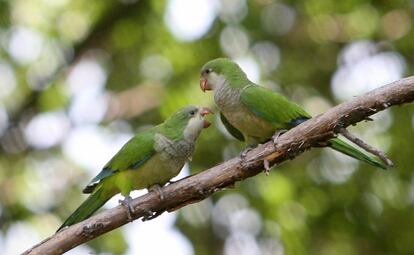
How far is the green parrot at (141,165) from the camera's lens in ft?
16.7

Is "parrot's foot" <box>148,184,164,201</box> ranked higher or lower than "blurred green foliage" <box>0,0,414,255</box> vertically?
lower

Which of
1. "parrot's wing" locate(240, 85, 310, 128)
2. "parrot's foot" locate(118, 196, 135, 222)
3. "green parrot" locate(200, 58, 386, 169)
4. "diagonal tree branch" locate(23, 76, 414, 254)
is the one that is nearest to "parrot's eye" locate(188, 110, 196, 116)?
"green parrot" locate(200, 58, 386, 169)

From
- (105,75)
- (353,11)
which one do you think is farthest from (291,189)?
(105,75)

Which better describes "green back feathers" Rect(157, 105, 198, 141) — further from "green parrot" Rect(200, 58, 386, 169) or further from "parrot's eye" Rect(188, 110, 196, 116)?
"green parrot" Rect(200, 58, 386, 169)

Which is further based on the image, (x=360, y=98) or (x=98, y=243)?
(x=98, y=243)

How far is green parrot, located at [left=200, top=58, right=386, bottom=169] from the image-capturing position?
16.0 feet

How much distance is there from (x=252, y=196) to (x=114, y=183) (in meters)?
3.14

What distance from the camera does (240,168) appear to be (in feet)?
14.2

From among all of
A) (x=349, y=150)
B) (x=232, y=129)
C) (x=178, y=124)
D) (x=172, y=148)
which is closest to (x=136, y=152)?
(x=172, y=148)

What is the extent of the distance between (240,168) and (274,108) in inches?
29.5

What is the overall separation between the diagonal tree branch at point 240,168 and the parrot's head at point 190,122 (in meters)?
0.84

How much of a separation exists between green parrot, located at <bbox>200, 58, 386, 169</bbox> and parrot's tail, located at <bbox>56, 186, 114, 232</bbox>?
0.97m

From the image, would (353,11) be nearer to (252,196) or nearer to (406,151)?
(406,151)

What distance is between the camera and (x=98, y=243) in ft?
27.9
